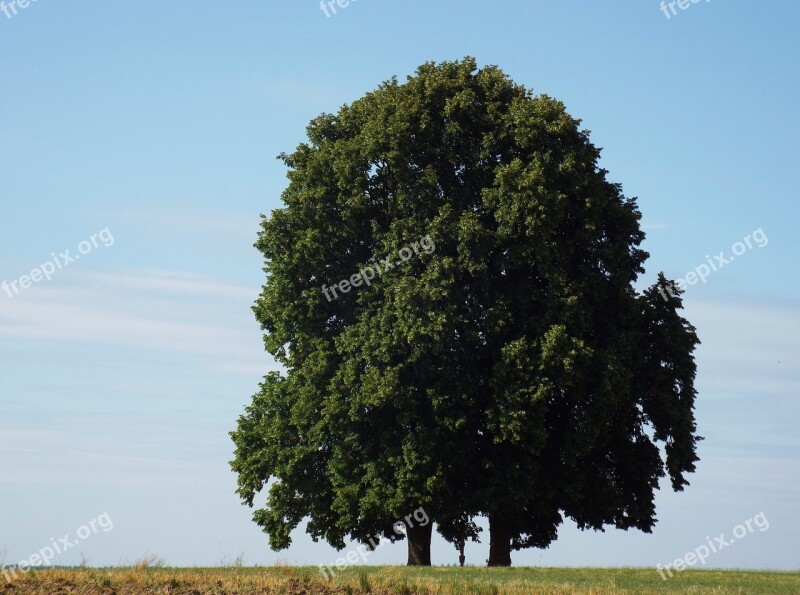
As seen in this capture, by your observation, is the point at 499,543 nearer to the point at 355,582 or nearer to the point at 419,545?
the point at 419,545

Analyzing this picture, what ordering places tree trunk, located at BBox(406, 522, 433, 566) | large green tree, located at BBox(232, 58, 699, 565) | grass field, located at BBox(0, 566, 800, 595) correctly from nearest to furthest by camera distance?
grass field, located at BBox(0, 566, 800, 595) → large green tree, located at BBox(232, 58, 699, 565) → tree trunk, located at BBox(406, 522, 433, 566)

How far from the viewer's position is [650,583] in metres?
28.9

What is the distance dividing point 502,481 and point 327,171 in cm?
1344

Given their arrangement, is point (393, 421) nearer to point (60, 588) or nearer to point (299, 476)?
point (299, 476)

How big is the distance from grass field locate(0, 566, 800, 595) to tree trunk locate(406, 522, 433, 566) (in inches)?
228

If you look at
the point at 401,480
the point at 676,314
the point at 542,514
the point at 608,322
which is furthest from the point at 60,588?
the point at 676,314

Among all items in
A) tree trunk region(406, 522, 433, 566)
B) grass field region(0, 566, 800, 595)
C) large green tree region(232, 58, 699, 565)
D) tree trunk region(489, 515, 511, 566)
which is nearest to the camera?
grass field region(0, 566, 800, 595)

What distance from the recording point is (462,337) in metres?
35.8

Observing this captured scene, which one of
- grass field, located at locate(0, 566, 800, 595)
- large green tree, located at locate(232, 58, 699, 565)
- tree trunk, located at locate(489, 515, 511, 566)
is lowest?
grass field, located at locate(0, 566, 800, 595)
